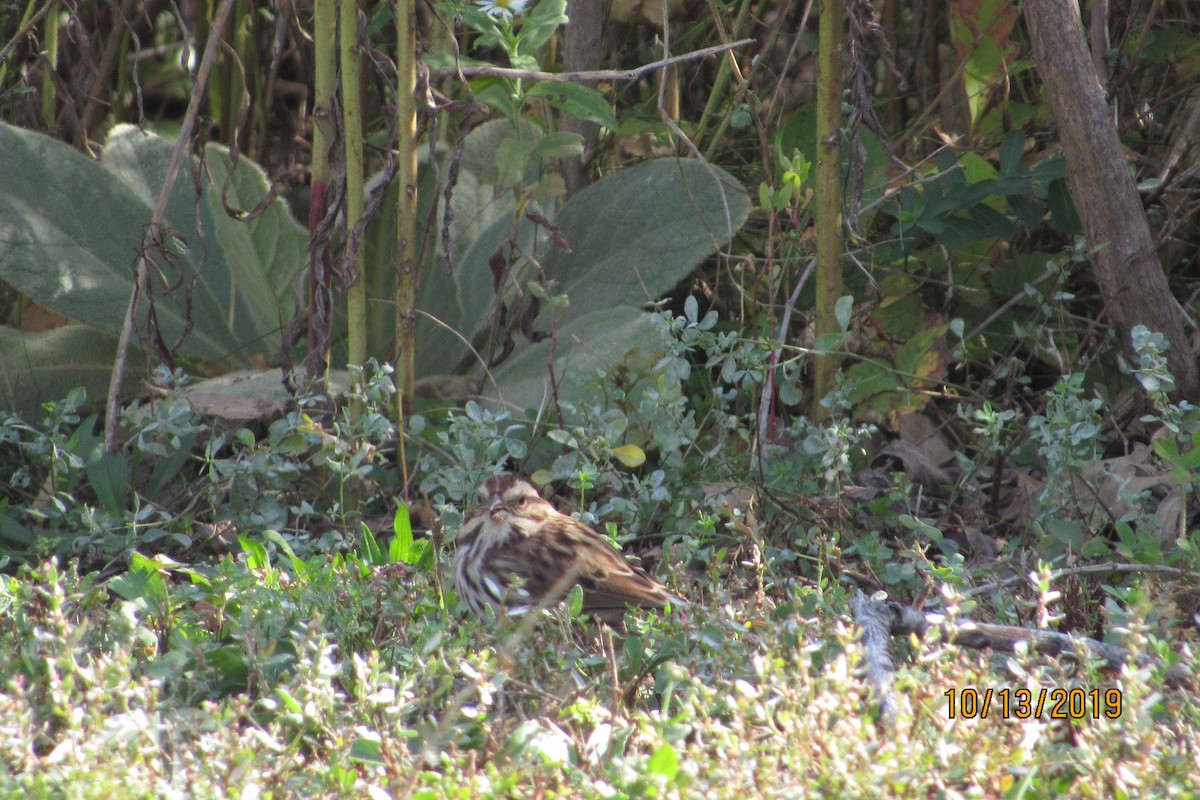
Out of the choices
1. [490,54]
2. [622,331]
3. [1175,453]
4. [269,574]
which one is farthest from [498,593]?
[490,54]

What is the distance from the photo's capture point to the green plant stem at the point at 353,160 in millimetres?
3553

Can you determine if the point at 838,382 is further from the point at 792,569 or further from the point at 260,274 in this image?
the point at 260,274

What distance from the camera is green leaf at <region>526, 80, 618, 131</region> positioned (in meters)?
3.68

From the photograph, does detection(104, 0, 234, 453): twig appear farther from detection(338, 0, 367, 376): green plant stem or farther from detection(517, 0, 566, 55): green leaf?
detection(517, 0, 566, 55): green leaf

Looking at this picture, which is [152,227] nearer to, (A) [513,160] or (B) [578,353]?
(A) [513,160]

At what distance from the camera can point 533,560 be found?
132 inches

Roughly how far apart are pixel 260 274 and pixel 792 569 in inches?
75.7

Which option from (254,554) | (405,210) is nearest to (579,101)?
(405,210)

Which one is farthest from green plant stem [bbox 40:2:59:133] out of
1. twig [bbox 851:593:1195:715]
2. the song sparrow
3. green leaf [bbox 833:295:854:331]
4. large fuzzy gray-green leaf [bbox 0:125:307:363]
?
twig [bbox 851:593:1195:715]

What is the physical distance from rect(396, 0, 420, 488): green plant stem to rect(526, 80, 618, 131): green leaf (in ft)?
1.15
